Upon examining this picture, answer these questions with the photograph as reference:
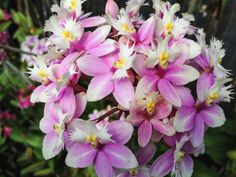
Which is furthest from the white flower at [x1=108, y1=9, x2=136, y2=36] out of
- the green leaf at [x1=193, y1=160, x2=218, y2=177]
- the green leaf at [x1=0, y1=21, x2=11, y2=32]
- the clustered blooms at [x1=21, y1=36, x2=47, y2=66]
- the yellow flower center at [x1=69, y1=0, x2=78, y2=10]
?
the green leaf at [x1=0, y1=21, x2=11, y2=32]

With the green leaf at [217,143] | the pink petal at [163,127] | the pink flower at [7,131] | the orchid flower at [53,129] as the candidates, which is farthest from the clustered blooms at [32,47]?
the pink petal at [163,127]

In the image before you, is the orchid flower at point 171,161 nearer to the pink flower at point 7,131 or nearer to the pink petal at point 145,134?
the pink petal at point 145,134

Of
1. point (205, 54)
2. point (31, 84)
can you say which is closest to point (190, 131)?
point (205, 54)

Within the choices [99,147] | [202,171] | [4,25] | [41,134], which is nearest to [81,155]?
[99,147]

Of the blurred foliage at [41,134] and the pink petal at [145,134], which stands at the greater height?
the pink petal at [145,134]

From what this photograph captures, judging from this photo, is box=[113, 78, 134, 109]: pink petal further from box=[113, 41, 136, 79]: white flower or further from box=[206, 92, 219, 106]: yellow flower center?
box=[206, 92, 219, 106]: yellow flower center

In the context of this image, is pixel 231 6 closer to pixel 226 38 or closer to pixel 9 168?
pixel 226 38
